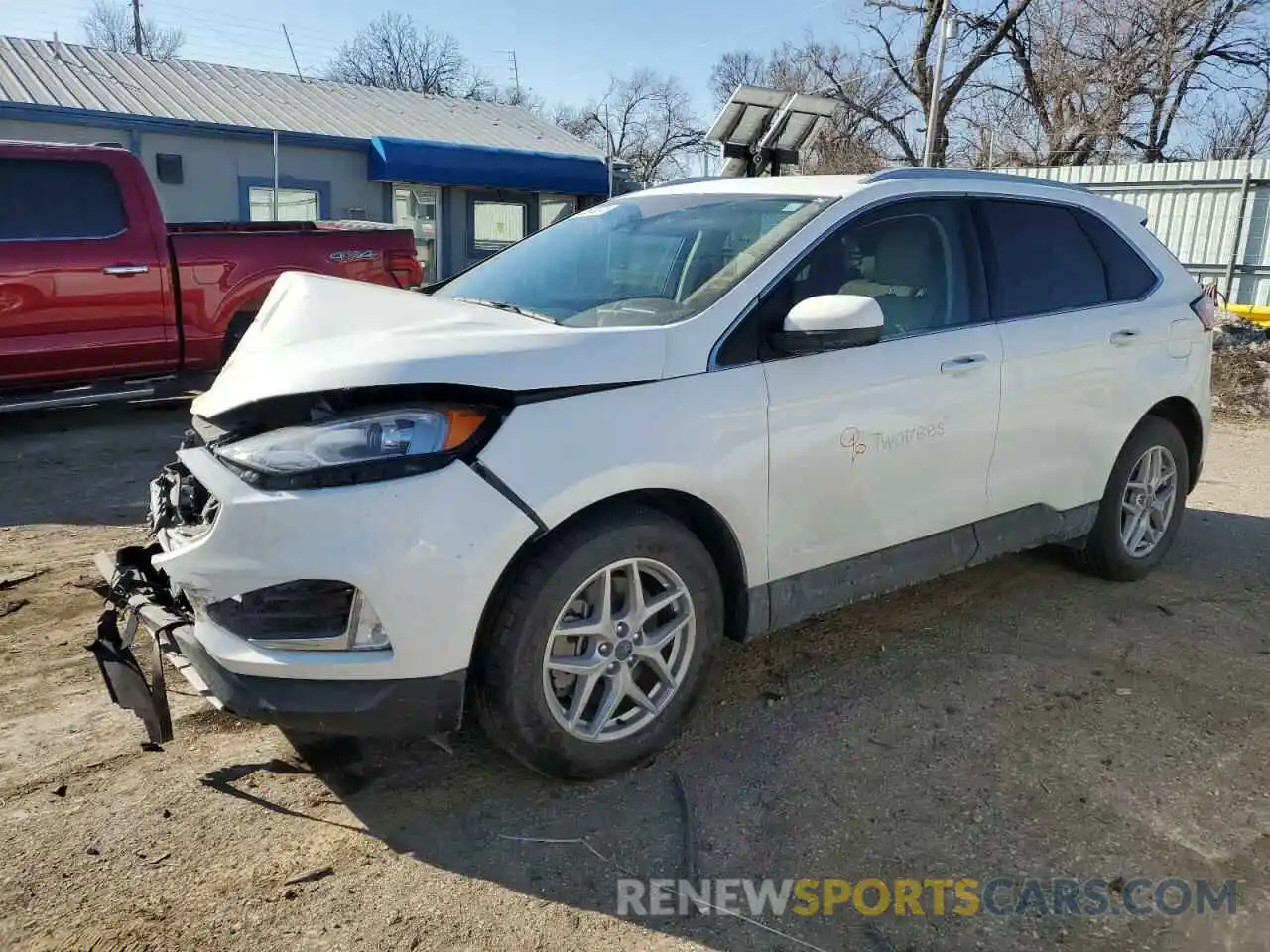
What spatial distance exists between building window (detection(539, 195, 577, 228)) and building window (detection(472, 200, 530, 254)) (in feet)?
1.03

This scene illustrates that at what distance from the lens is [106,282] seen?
7641mm

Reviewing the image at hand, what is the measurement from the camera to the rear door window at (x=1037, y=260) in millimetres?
4129

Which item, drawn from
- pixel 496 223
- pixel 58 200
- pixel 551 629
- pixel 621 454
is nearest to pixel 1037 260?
pixel 621 454

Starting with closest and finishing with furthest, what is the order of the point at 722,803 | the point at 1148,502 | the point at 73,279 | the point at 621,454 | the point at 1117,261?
1. the point at 621,454
2. the point at 722,803
3. the point at 1117,261
4. the point at 1148,502
5. the point at 73,279

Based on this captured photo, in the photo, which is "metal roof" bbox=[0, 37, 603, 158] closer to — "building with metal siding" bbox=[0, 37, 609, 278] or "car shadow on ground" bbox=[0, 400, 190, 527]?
"building with metal siding" bbox=[0, 37, 609, 278]

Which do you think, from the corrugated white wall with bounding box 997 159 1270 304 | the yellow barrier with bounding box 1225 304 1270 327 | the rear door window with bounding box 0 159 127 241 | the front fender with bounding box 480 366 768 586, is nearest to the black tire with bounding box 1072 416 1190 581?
the front fender with bounding box 480 366 768 586

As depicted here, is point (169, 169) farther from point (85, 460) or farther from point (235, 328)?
point (85, 460)

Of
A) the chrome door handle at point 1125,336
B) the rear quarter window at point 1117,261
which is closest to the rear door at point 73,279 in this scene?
the rear quarter window at point 1117,261

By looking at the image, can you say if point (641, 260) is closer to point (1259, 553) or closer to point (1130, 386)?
point (1130, 386)

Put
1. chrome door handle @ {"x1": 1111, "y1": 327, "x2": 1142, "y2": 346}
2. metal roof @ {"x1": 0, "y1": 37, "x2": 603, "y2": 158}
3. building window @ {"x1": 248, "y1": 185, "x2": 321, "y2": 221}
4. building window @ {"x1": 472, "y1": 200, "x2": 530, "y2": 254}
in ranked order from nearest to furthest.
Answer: chrome door handle @ {"x1": 1111, "y1": 327, "x2": 1142, "y2": 346} < metal roof @ {"x1": 0, "y1": 37, "x2": 603, "y2": 158} < building window @ {"x1": 248, "y1": 185, "x2": 321, "y2": 221} < building window @ {"x1": 472, "y1": 200, "x2": 530, "y2": 254}

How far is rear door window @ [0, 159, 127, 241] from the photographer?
24.3 ft

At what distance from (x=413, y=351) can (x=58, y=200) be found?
631cm

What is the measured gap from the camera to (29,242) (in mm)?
7383

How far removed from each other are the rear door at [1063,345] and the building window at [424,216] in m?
15.6
